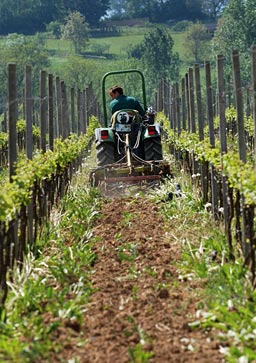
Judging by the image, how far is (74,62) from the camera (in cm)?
9406

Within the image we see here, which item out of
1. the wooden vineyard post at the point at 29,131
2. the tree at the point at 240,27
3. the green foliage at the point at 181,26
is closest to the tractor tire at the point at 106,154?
the wooden vineyard post at the point at 29,131

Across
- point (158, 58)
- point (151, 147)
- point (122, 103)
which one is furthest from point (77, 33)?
point (151, 147)

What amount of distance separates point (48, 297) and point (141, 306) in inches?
32.1

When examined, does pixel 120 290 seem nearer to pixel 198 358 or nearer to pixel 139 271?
pixel 139 271

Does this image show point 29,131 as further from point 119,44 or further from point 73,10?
point 73,10

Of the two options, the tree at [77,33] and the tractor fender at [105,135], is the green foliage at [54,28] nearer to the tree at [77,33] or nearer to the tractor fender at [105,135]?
the tree at [77,33]

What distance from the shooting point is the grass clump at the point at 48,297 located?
255 inches

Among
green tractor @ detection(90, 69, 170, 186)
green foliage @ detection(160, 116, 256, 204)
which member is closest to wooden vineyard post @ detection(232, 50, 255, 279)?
green foliage @ detection(160, 116, 256, 204)

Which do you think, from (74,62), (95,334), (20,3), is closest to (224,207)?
(95,334)

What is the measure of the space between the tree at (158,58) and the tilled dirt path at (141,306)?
84.7m

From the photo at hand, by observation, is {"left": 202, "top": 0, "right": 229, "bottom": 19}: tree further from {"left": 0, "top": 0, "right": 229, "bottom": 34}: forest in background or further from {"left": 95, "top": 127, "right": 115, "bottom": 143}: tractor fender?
{"left": 95, "top": 127, "right": 115, "bottom": 143}: tractor fender

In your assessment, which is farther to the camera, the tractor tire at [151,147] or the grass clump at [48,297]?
the tractor tire at [151,147]

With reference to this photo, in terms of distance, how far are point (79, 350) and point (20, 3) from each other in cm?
15274

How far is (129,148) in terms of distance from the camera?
15.3 metres
